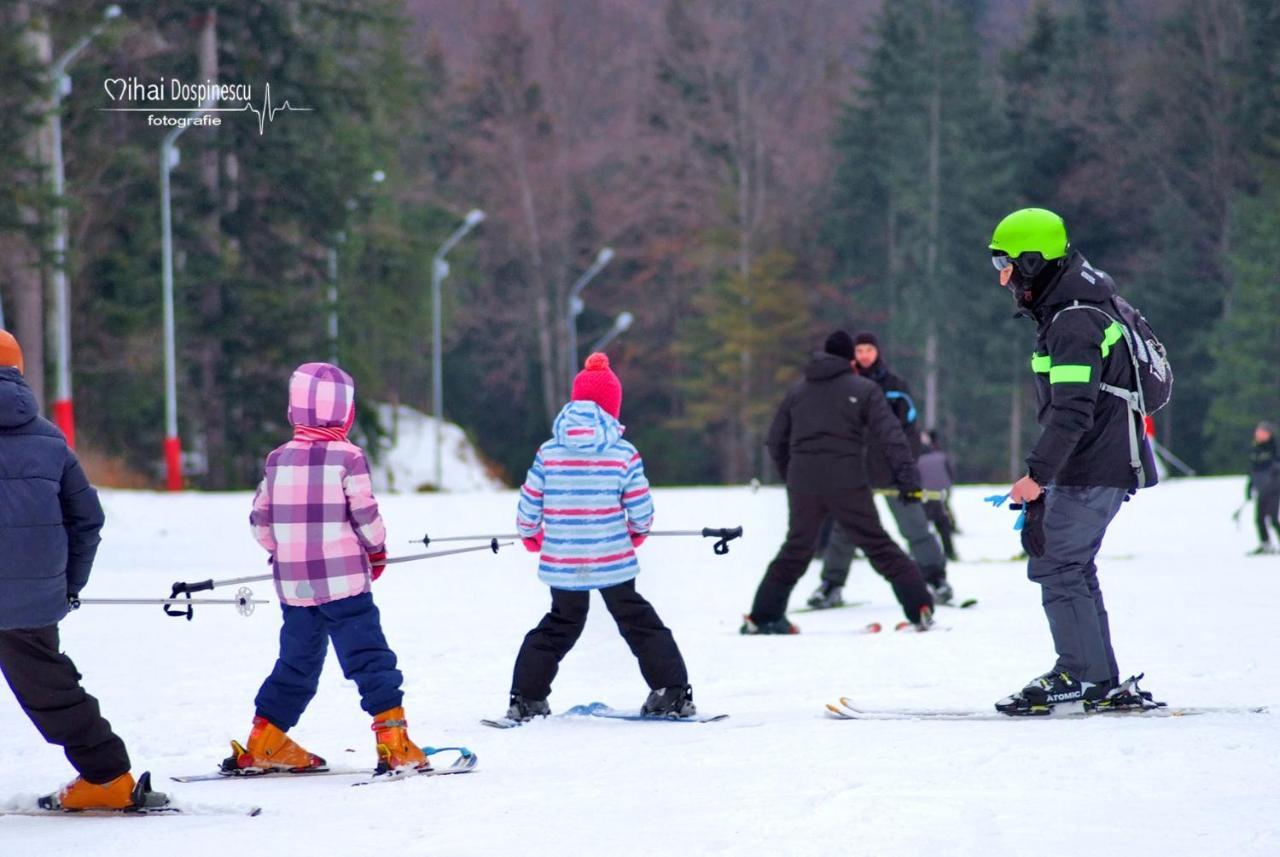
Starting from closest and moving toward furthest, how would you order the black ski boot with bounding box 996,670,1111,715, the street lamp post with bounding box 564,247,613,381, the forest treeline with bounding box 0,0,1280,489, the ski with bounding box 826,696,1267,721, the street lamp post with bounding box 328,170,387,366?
the ski with bounding box 826,696,1267,721 → the black ski boot with bounding box 996,670,1111,715 → the street lamp post with bounding box 328,170,387,366 → the street lamp post with bounding box 564,247,613,381 → the forest treeline with bounding box 0,0,1280,489

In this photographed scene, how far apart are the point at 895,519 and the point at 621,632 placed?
4602 millimetres

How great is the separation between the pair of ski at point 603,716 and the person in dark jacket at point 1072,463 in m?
1.22

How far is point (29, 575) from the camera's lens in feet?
17.6

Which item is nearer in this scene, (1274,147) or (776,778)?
(776,778)

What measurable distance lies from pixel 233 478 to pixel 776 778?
3489cm

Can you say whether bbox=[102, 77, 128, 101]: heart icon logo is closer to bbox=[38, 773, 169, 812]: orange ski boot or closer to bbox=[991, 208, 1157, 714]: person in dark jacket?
bbox=[991, 208, 1157, 714]: person in dark jacket

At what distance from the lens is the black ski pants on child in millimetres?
7066

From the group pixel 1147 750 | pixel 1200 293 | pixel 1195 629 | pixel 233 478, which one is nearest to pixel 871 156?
pixel 1200 293

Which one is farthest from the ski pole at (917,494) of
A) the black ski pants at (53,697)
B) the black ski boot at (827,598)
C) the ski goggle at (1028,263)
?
the black ski pants at (53,697)

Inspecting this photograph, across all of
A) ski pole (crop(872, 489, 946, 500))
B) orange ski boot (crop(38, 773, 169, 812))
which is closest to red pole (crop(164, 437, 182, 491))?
ski pole (crop(872, 489, 946, 500))

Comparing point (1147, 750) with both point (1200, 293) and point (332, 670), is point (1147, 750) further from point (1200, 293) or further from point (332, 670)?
point (1200, 293)

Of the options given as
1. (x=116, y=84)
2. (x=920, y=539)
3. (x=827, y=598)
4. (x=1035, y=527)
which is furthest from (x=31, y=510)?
Result: (x=116, y=84)

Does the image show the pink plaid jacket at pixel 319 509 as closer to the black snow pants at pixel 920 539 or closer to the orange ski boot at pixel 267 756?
the orange ski boot at pixel 267 756

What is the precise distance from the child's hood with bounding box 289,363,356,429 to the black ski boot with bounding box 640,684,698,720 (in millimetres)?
1906
